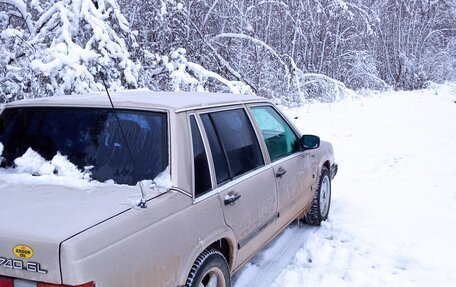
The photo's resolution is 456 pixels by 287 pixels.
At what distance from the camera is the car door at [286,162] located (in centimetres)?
390

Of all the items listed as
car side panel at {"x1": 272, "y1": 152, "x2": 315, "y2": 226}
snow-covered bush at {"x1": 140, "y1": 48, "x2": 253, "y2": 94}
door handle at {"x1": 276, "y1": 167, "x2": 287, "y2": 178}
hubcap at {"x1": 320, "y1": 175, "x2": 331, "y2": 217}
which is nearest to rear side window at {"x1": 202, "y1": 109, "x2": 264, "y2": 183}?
door handle at {"x1": 276, "y1": 167, "x2": 287, "y2": 178}

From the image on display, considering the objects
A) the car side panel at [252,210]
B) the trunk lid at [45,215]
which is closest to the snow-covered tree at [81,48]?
the car side panel at [252,210]

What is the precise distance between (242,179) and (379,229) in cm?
243

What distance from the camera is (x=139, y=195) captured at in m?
2.35

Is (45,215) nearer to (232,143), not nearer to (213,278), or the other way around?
(213,278)

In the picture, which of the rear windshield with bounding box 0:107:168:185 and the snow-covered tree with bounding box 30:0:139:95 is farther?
the snow-covered tree with bounding box 30:0:139:95

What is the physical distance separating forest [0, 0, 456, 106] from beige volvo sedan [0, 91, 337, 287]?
1.47 ft

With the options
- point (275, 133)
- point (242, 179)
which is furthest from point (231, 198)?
point (275, 133)

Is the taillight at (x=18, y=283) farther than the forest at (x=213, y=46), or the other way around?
the forest at (x=213, y=46)

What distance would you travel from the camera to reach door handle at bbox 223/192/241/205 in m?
2.93

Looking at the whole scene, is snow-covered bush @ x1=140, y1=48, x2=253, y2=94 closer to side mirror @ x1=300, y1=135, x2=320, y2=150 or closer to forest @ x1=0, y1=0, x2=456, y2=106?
forest @ x1=0, y1=0, x2=456, y2=106

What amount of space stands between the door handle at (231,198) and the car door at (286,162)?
2.59ft

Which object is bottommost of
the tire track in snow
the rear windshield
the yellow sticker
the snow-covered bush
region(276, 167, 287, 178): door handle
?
the tire track in snow

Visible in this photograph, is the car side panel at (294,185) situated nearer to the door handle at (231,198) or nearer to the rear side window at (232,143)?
the rear side window at (232,143)
